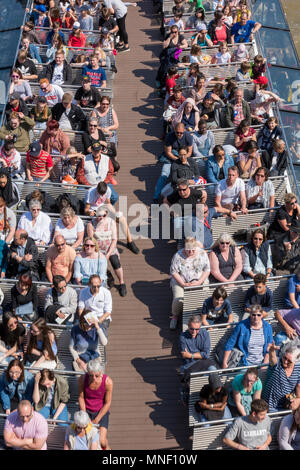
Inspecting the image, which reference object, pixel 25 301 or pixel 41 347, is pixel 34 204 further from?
pixel 41 347

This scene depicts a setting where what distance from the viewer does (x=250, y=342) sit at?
1238 cm

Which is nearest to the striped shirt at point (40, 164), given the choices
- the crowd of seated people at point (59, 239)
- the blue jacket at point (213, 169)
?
the crowd of seated people at point (59, 239)

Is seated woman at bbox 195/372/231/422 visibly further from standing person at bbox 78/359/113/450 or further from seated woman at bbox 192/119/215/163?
seated woman at bbox 192/119/215/163

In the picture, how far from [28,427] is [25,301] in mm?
2391

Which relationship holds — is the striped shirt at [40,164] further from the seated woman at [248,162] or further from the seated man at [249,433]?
the seated man at [249,433]

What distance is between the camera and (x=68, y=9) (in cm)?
2058

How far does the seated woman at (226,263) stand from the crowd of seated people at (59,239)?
64.5 inches

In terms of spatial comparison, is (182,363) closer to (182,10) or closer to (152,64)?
(152,64)

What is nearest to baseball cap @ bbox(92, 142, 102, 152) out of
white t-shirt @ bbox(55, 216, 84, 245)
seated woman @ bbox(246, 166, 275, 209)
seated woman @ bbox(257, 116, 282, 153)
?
white t-shirt @ bbox(55, 216, 84, 245)

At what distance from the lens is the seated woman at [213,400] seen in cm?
1147

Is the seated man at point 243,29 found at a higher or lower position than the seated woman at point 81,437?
higher

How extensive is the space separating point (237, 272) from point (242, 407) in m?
2.57

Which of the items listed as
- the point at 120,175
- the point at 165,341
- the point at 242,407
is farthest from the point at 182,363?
the point at 120,175

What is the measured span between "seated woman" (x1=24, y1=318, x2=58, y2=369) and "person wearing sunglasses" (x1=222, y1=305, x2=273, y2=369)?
101 inches
